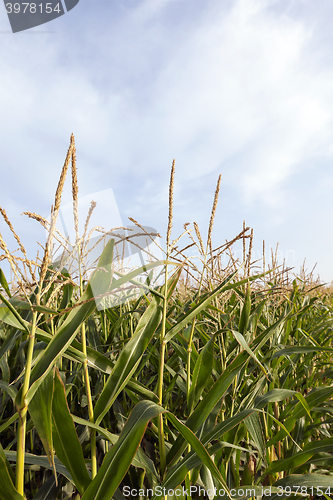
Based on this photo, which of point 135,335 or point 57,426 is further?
point 135,335

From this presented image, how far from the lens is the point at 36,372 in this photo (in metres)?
0.56

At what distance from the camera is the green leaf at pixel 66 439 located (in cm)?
61

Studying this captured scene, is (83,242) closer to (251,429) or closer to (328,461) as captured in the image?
(251,429)

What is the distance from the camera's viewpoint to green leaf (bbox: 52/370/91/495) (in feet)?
2.02

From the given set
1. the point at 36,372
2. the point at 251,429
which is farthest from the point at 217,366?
the point at 36,372

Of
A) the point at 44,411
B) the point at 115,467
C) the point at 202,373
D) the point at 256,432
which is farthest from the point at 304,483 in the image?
the point at 44,411

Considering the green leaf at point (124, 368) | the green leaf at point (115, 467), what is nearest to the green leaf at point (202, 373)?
the green leaf at point (124, 368)

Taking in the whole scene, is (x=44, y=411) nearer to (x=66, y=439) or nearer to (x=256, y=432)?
(x=66, y=439)

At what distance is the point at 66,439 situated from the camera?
2.08 ft

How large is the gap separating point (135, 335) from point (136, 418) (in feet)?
0.63

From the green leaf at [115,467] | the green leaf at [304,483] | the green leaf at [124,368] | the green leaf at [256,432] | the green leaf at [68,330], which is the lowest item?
the green leaf at [304,483]

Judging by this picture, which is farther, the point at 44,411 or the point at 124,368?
the point at 124,368

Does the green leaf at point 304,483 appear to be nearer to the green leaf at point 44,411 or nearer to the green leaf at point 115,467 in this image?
the green leaf at point 115,467

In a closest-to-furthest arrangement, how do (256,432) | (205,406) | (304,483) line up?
(205,406), (304,483), (256,432)
